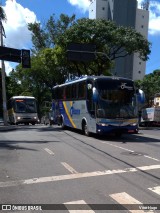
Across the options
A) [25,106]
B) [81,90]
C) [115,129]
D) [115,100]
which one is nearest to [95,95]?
[115,100]

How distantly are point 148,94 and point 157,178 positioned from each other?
58129 millimetres

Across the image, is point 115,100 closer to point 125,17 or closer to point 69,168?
point 69,168

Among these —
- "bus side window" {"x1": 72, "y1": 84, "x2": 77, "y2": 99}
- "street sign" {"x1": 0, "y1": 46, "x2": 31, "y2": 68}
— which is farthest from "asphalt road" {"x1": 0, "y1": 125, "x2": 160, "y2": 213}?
"street sign" {"x1": 0, "y1": 46, "x2": 31, "y2": 68}

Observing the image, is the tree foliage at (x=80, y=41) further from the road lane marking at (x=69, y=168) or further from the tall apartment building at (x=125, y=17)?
the tall apartment building at (x=125, y=17)

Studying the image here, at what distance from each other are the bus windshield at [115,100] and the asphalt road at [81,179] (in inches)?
171

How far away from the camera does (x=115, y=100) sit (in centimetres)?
1802

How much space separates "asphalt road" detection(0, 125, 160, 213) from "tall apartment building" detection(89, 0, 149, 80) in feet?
252

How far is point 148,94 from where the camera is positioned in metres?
65.6

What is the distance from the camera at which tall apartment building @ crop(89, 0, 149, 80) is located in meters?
90.2

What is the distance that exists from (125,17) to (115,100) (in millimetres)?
77810

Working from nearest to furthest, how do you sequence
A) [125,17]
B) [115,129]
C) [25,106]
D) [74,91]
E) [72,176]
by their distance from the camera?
[72,176] < [115,129] < [74,91] < [25,106] < [125,17]

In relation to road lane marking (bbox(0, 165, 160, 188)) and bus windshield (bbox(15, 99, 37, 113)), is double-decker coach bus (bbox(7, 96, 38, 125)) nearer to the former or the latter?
bus windshield (bbox(15, 99, 37, 113))

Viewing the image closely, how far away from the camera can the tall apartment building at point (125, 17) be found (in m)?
90.2

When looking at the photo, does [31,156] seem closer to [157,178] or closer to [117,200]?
[157,178]
